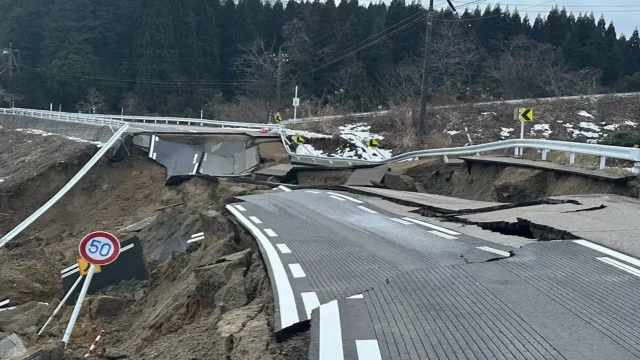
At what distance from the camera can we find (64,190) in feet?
92.2

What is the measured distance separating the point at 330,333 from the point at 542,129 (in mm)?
29550

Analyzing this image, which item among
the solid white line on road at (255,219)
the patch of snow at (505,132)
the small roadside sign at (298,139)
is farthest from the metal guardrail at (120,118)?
the solid white line on road at (255,219)

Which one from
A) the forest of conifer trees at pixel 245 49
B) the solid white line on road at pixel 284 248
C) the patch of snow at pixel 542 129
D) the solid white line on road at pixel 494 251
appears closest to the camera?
the solid white line on road at pixel 494 251

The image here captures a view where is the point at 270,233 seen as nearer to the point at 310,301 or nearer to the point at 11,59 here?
the point at 310,301

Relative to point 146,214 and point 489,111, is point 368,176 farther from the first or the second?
point 489,111

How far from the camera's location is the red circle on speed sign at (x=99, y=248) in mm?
8422

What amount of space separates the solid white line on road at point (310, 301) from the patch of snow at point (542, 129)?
27.4 metres

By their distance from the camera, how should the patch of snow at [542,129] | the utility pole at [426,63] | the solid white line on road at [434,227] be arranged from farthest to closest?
the patch of snow at [542,129], the utility pole at [426,63], the solid white line on road at [434,227]

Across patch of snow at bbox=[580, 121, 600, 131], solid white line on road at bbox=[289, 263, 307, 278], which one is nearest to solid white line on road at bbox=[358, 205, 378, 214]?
solid white line on road at bbox=[289, 263, 307, 278]

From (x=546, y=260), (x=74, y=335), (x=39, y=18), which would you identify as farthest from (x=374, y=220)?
(x=39, y=18)

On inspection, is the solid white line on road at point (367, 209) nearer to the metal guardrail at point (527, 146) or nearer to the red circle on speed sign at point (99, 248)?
the metal guardrail at point (527, 146)

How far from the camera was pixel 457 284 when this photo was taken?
21.9ft

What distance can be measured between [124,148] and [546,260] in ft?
88.3

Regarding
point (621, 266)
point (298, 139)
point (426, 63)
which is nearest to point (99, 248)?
point (621, 266)
